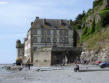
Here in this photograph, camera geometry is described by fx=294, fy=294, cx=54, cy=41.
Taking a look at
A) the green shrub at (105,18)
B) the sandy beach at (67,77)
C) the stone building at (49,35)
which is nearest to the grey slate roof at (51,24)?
the stone building at (49,35)

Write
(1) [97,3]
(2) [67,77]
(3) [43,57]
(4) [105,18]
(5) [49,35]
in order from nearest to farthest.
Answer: (2) [67,77]
(4) [105,18]
(3) [43,57]
(1) [97,3]
(5) [49,35]

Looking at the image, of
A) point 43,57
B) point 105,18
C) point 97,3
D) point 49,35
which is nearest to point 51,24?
point 49,35

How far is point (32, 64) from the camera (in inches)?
3740

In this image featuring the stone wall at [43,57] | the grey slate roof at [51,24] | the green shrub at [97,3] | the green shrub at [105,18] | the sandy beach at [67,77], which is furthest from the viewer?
the grey slate roof at [51,24]

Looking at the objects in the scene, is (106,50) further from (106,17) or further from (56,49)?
(56,49)

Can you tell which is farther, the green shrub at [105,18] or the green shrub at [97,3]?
the green shrub at [97,3]

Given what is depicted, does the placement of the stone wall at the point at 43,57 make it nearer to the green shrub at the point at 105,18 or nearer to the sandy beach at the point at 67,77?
the green shrub at the point at 105,18

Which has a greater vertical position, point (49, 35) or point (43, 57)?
point (49, 35)

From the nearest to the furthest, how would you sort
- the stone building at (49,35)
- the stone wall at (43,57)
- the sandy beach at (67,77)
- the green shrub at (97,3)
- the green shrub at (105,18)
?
1. the sandy beach at (67,77)
2. the green shrub at (105,18)
3. the stone wall at (43,57)
4. the green shrub at (97,3)
5. the stone building at (49,35)

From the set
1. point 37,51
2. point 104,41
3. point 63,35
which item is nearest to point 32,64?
point 37,51

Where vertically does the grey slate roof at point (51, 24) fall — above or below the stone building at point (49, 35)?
above

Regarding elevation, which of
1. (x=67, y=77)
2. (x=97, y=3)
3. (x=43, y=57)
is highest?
(x=97, y=3)

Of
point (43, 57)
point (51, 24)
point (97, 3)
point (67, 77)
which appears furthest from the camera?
point (51, 24)

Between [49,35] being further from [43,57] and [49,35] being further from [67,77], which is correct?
[67,77]
